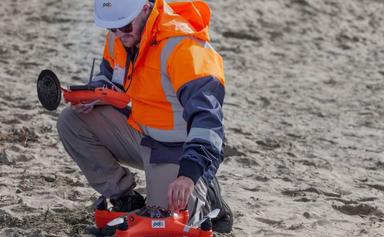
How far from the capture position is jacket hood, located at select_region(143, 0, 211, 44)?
4.35m

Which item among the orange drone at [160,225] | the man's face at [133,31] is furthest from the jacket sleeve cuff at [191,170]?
the man's face at [133,31]

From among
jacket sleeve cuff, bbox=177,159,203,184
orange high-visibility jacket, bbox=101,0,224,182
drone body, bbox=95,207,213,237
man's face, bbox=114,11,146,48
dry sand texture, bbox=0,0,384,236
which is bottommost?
dry sand texture, bbox=0,0,384,236

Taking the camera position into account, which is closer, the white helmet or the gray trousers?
the white helmet

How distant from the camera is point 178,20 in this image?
4.43m

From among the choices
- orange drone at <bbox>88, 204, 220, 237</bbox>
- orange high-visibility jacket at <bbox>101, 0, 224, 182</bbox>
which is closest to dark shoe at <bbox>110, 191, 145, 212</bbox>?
orange high-visibility jacket at <bbox>101, 0, 224, 182</bbox>

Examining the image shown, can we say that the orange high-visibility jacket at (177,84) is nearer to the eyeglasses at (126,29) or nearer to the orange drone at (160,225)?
the eyeglasses at (126,29)

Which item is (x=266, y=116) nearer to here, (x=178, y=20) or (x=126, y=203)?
(x=126, y=203)

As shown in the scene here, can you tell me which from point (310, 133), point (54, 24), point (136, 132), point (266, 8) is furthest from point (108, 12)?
point (266, 8)

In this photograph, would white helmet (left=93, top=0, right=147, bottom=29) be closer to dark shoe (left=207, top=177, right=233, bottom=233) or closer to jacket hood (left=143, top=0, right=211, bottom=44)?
jacket hood (left=143, top=0, right=211, bottom=44)

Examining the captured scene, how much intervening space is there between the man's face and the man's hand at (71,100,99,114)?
39 centimetres

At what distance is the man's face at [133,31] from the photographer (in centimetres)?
440

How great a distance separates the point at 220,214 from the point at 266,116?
263 cm

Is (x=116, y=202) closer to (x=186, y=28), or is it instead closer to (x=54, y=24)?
(x=186, y=28)

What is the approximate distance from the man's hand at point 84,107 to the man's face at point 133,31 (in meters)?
0.39
